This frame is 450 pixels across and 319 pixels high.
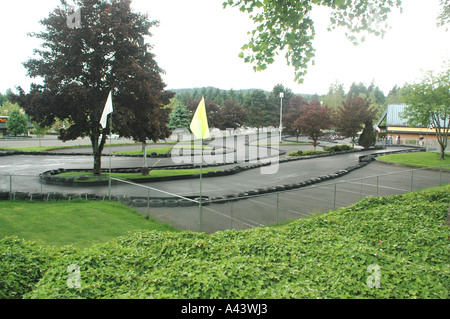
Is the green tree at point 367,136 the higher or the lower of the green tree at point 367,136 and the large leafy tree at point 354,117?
the lower

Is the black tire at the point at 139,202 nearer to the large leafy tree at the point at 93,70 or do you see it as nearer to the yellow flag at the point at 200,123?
the yellow flag at the point at 200,123

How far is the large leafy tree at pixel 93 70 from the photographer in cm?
1734

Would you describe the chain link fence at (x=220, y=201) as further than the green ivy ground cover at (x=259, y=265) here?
Yes

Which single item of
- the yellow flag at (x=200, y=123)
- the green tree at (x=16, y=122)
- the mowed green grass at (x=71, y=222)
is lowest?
the mowed green grass at (x=71, y=222)

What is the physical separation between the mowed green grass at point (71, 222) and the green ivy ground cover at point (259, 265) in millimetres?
2801

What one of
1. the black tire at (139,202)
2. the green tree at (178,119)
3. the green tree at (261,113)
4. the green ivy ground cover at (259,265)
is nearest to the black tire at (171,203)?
the black tire at (139,202)

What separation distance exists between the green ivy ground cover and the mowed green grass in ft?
9.19

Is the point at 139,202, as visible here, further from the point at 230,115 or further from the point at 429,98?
the point at 230,115

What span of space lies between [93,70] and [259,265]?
16.5 metres

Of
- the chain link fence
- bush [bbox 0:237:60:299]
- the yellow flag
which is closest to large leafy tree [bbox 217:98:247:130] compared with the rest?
the chain link fence

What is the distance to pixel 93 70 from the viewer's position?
1759 cm

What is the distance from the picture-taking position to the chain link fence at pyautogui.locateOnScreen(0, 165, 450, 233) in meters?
9.74

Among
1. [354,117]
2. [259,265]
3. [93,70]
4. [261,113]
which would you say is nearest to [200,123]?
[259,265]

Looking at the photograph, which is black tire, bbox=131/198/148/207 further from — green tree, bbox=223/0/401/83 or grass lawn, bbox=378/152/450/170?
grass lawn, bbox=378/152/450/170
